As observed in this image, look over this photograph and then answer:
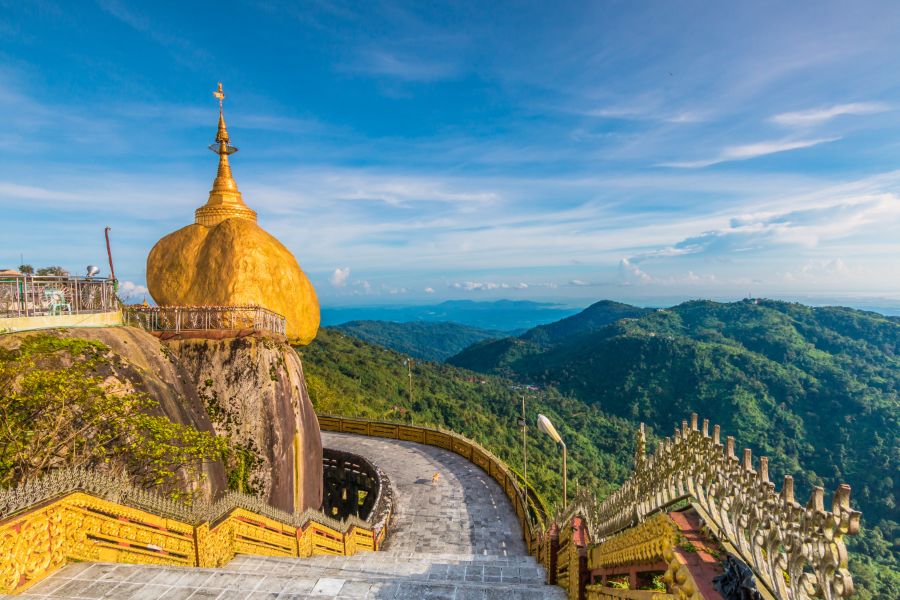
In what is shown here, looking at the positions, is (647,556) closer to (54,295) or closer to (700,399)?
(54,295)

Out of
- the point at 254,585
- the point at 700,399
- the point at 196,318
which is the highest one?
the point at 196,318

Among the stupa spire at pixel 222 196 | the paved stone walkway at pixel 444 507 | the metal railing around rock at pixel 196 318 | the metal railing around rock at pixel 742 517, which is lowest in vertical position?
the paved stone walkway at pixel 444 507

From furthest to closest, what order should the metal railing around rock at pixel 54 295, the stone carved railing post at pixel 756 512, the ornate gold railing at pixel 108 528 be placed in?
the metal railing around rock at pixel 54 295, the ornate gold railing at pixel 108 528, the stone carved railing post at pixel 756 512

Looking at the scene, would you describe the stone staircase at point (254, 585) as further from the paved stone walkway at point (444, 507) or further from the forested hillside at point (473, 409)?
the forested hillside at point (473, 409)

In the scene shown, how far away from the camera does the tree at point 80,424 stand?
29.0ft

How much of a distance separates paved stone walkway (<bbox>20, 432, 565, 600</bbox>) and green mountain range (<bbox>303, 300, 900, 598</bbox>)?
19.8 m

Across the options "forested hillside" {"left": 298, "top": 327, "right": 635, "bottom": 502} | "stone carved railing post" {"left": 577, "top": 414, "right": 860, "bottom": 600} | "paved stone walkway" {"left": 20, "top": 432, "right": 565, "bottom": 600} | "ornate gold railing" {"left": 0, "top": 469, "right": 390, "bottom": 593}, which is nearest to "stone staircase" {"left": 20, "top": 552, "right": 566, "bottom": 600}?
"paved stone walkway" {"left": 20, "top": 432, "right": 565, "bottom": 600}

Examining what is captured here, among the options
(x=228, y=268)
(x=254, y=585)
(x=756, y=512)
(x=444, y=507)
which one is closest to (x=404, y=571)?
(x=254, y=585)

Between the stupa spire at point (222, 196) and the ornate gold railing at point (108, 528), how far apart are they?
12.8 meters

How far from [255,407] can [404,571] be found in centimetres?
764

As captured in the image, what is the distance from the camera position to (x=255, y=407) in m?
14.5

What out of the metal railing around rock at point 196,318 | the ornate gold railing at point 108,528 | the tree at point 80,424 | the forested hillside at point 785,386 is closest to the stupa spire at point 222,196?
the metal railing around rock at point 196,318

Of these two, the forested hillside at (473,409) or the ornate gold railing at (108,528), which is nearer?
the ornate gold railing at (108,528)

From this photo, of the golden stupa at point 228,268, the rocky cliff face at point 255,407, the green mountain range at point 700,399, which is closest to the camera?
the rocky cliff face at point 255,407
